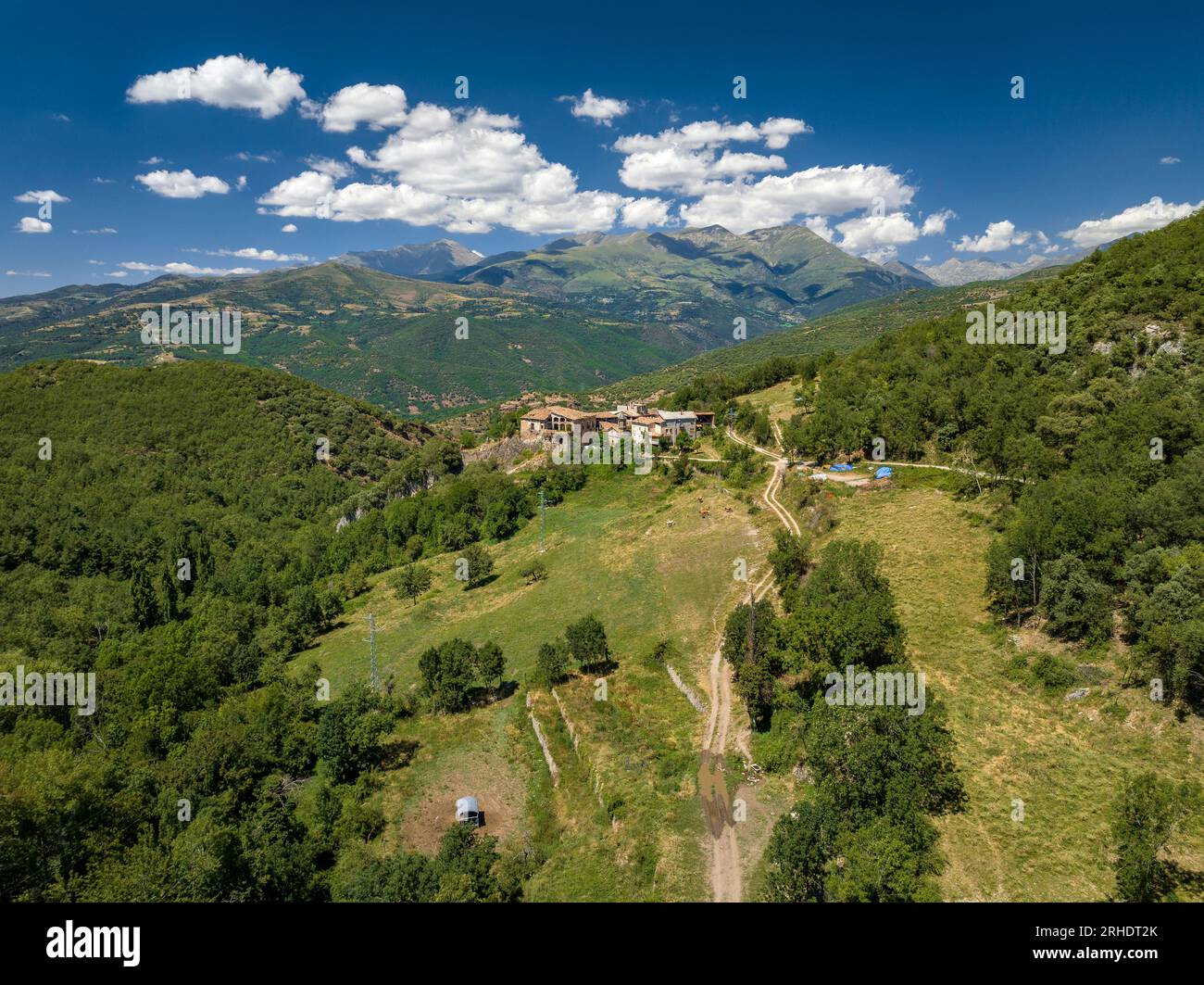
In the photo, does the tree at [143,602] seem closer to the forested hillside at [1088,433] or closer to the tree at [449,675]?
the tree at [449,675]

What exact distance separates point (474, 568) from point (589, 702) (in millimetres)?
36108

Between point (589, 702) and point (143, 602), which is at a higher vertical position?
point (143, 602)

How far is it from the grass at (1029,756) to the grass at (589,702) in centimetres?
1134

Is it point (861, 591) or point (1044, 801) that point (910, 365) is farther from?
point (1044, 801)

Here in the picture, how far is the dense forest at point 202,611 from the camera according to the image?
28.3m

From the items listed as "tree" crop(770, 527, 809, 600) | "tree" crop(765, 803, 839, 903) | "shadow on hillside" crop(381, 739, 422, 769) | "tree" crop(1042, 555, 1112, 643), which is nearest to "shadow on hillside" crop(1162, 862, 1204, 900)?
"tree" crop(765, 803, 839, 903)

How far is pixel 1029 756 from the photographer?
90.6 feet

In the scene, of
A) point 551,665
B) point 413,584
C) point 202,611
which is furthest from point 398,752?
point 202,611

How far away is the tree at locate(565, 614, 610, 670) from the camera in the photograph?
44.4 m

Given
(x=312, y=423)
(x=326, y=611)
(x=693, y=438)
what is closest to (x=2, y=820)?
(x=326, y=611)

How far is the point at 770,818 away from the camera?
92.1 feet

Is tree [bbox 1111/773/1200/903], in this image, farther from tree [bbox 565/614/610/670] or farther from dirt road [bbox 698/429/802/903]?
tree [bbox 565/614/610/670]

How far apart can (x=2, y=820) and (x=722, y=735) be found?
114 feet

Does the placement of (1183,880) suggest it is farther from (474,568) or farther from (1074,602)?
(474,568)
